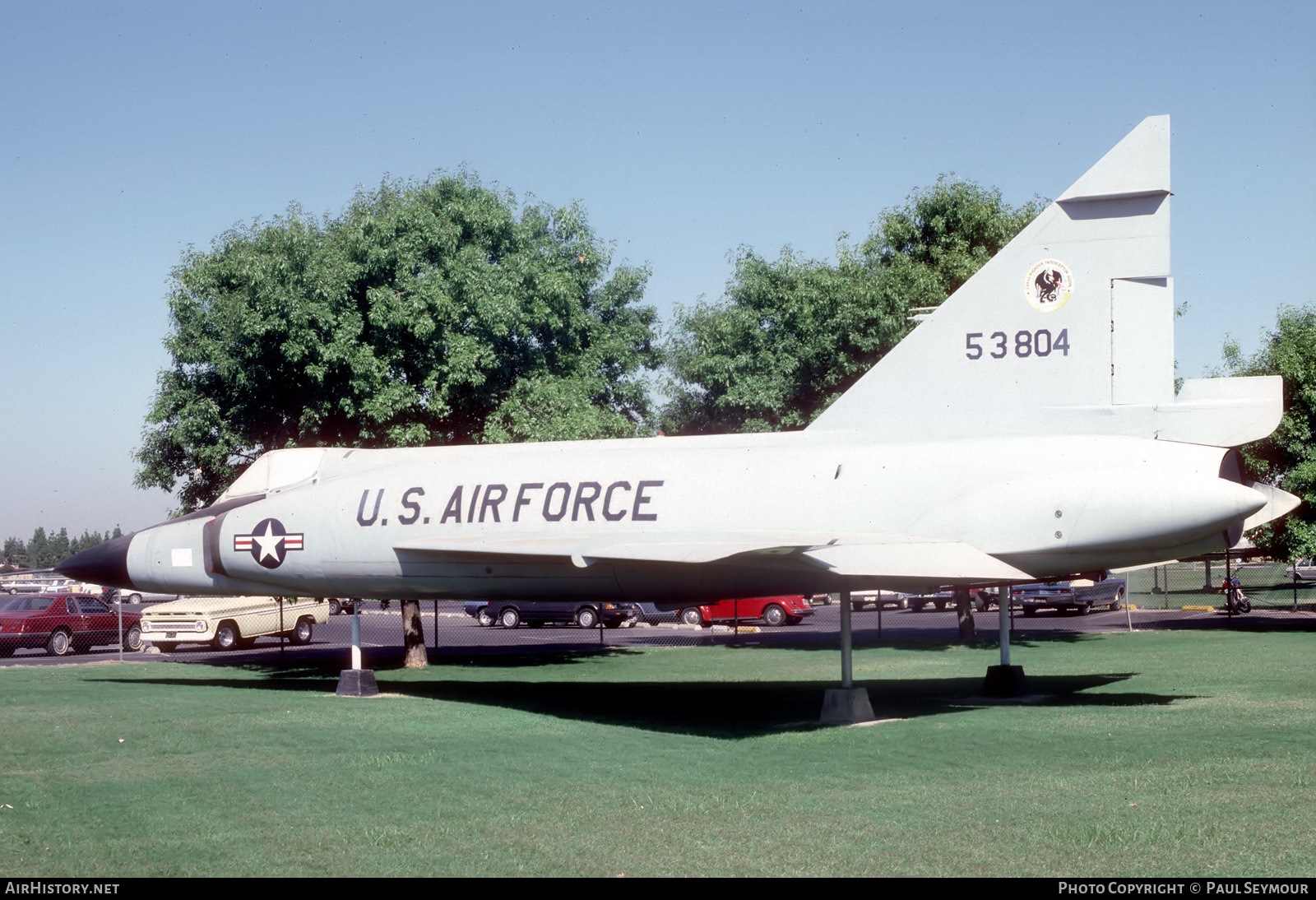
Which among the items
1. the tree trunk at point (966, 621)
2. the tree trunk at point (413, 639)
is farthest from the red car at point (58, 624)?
the tree trunk at point (966, 621)

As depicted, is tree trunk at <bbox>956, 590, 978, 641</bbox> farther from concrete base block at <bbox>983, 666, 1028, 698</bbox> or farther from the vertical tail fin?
the vertical tail fin

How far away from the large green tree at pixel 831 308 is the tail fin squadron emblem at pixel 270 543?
11.8 metres

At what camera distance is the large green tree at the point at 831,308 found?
2562cm

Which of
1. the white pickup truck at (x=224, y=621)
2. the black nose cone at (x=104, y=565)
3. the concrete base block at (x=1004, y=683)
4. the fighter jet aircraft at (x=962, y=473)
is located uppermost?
the fighter jet aircraft at (x=962, y=473)

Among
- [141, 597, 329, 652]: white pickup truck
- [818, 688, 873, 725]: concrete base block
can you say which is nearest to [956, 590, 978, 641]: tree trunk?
[818, 688, 873, 725]: concrete base block

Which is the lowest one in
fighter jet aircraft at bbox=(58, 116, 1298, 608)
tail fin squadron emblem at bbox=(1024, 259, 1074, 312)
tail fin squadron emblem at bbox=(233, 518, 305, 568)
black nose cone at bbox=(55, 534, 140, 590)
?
black nose cone at bbox=(55, 534, 140, 590)

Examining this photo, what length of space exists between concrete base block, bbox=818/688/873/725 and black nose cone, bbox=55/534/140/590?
38.0ft

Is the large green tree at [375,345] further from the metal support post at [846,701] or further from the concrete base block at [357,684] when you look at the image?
the metal support post at [846,701]

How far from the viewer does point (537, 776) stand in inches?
403

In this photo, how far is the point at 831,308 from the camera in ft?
85.1

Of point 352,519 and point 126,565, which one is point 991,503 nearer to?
point 352,519

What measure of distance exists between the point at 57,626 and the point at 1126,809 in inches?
1088

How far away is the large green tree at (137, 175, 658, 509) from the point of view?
21266 millimetres
